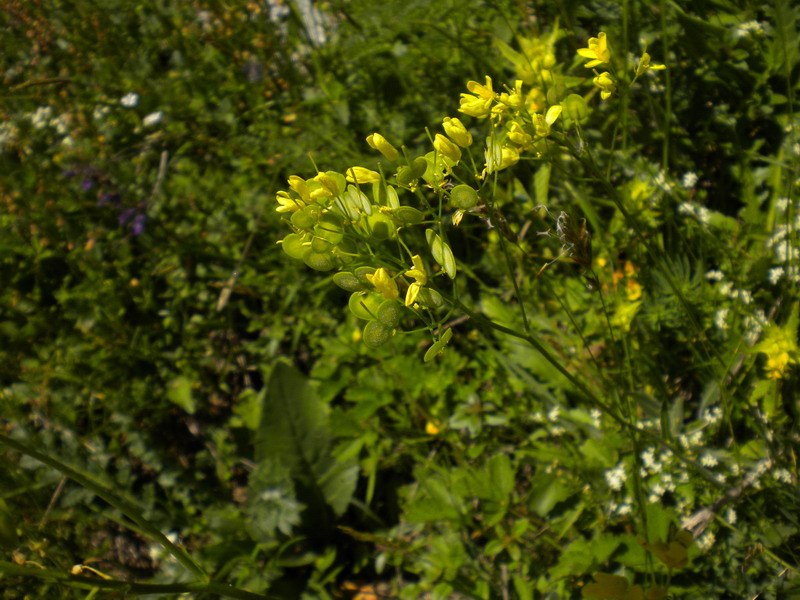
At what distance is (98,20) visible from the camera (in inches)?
133

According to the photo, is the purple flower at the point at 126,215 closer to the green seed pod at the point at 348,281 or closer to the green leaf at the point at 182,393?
the green leaf at the point at 182,393

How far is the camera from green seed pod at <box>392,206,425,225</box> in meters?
0.82

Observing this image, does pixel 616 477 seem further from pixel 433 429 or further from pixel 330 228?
pixel 330 228

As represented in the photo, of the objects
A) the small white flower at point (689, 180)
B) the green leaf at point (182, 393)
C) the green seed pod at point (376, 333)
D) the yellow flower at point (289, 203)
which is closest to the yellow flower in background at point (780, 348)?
the small white flower at point (689, 180)

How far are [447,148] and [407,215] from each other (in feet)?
0.35

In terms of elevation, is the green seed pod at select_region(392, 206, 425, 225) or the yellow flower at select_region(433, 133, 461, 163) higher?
the yellow flower at select_region(433, 133, 461, 163)

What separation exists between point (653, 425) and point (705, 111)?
96cm

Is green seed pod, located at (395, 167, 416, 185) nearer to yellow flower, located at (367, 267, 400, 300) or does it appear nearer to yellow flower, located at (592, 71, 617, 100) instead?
yellow flower, located at (367, 267, 400, 300)

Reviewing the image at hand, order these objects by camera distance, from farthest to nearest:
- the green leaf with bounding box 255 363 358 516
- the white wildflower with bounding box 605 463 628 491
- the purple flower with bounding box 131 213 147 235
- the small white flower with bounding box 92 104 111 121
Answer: the small white flower with bounding box 92 104 111 121
the purple flower with bounding box 131 213 147 235
the green leaf with bounding box 255 363 358 516
the white wildflower with bounding box 605 463 628 491

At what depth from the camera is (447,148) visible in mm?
832

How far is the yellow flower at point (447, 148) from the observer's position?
0.83 m

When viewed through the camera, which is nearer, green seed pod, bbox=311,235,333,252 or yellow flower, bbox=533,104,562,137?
green seed pod, bbox=311,235,333,252

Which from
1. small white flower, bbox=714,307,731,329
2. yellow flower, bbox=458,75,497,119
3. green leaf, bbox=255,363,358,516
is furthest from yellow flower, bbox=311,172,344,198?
green leaf, bbox=255,363,358,516

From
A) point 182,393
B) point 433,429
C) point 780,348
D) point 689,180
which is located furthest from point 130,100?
point 780,348
